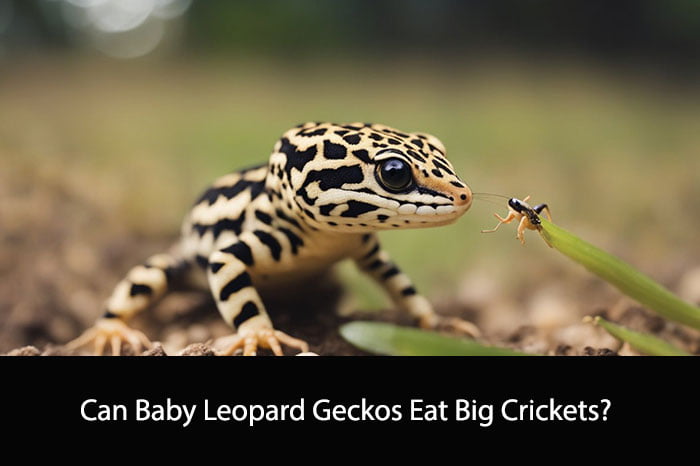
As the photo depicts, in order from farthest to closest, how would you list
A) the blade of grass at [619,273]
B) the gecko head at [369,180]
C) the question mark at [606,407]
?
the gecko head at [369,180] → the blade of grass at [619,273] → the question mark at [606,407]

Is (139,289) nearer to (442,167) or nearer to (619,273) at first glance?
(442,167)

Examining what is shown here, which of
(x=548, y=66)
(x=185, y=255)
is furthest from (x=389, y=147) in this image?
(x=548, y=66)

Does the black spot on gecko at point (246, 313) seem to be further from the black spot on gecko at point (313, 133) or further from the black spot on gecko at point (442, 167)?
the black spot on gecko at point (442, 167)

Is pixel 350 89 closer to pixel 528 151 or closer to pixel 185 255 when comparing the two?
pixel 528 151

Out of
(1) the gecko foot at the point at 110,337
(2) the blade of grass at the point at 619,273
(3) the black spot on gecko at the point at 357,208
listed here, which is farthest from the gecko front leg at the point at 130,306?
(2) the blade of grass at the point at 619,273

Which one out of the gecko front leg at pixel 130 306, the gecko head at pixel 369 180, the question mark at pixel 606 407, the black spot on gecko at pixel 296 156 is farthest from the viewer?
the gecko front leg at pixel 130 306

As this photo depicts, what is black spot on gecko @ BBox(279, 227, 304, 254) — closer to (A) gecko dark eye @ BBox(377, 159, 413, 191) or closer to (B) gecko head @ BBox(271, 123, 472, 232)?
(B) gecko head @ BBox(271, 123, 472, 232)
